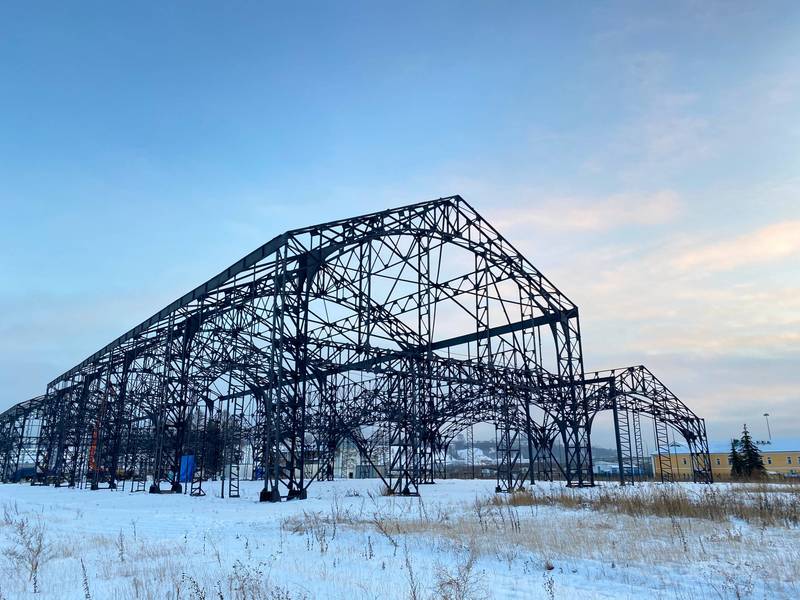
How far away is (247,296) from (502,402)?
53.1 feet

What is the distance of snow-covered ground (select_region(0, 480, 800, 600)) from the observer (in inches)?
249

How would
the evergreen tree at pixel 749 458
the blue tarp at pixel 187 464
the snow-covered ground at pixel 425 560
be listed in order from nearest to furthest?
1. the snow-covered ground at pixel 425 560
2. the blue tarp at pixel 187 464
3. the evergreen tree at pixel 749 458

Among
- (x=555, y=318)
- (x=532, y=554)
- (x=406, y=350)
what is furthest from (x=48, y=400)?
(x=532, y=554)

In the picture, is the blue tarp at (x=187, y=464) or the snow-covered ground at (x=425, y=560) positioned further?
the blue tarp at (x=187, y=464)

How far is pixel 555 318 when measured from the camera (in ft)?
110

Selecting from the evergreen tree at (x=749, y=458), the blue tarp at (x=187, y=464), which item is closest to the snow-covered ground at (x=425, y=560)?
the blue tarp at (x=187, y=464)

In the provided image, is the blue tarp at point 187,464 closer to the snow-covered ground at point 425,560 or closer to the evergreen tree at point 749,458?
the snow-covered ground at point 425,560

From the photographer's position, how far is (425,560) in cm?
802

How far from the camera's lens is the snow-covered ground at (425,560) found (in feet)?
20.8

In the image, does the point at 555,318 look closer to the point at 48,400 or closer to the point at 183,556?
the point at 183,556

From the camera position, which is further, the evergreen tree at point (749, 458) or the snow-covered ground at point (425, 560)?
the evergreen tree at point (749, 458)

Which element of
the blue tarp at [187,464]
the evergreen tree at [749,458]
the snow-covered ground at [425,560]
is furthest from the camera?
the evergreen tree at [749,458]

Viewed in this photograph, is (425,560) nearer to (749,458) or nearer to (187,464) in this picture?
(187,464)

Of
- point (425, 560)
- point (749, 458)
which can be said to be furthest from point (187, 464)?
point (749, 458)
